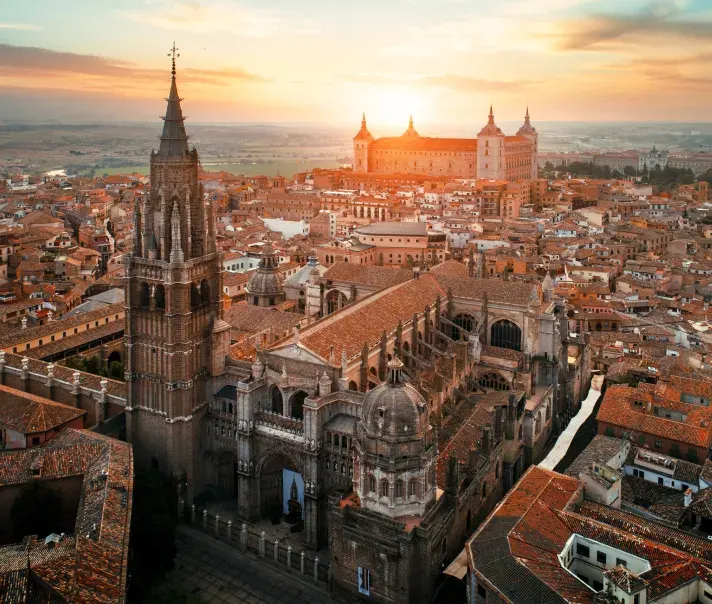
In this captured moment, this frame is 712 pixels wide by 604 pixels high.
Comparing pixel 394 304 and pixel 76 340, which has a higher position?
pixel 394 304

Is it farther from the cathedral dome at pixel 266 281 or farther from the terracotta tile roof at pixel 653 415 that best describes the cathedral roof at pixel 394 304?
the cathedral dome at pixel 266 281

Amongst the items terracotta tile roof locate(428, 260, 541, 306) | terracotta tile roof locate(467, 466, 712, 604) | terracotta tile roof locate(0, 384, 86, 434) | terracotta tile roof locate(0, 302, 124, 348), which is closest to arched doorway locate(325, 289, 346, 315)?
terracotta tile roof locate(428, 260, 541, 306)

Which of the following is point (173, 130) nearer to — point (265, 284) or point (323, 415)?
point (323, 415)

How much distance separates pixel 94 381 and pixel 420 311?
23.6 meters

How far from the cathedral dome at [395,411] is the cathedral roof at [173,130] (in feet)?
60.7

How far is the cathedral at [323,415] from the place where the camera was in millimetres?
35719

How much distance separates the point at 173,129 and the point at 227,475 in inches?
850

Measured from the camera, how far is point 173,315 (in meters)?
43.0

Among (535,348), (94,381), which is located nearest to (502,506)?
(535,348)

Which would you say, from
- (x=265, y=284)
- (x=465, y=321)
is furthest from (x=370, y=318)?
(x=265, y=284)

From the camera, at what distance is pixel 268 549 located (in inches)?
1620

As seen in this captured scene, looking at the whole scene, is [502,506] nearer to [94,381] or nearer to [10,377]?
[94,381]

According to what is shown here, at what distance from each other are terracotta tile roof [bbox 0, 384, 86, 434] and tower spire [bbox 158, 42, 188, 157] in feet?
56.8

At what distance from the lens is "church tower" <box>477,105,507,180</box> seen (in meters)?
185
